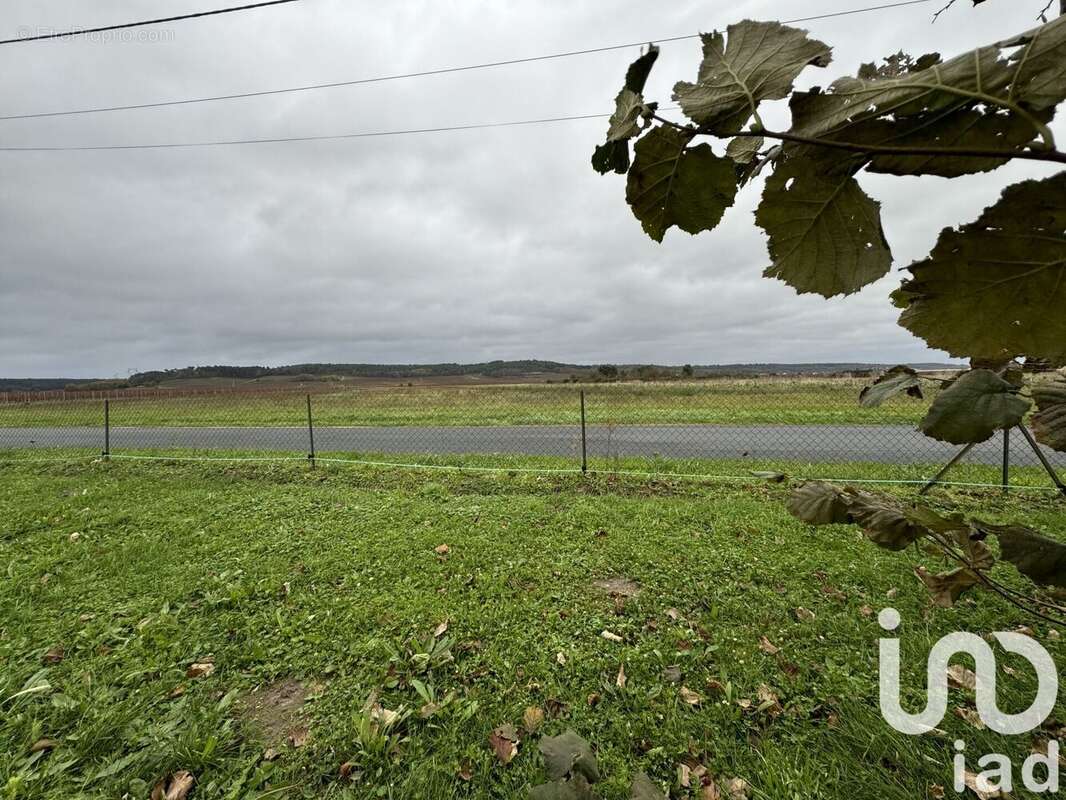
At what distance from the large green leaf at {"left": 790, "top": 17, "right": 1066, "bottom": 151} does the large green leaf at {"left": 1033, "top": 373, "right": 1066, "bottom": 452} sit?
369mm

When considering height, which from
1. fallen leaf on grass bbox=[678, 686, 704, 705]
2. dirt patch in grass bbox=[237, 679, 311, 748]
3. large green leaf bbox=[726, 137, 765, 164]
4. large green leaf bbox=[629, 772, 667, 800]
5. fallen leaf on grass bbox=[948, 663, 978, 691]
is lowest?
dirt patch in grass bbox=[237, 679, 311, 748]

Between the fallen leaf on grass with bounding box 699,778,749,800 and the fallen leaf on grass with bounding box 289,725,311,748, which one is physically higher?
the fallen leaf on grass with bounding box 289,725,311,748

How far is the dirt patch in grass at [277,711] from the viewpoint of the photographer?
82.4 inches

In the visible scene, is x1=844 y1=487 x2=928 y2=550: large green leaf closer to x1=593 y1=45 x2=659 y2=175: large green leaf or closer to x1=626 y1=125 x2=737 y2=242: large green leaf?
x1=626 y1=125 x2=737 y2=242: large green leaf

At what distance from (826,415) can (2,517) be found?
1716 cm

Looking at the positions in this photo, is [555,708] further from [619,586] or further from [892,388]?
[892,388]

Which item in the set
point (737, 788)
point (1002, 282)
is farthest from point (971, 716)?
point (1002, 282)

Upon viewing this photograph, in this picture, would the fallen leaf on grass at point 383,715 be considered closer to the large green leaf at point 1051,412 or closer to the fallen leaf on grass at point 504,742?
the fallen leaf on grass at point 504,742

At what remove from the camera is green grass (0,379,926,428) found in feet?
47.1

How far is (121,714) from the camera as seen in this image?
2.16 metres

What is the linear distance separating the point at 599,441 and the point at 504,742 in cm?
946

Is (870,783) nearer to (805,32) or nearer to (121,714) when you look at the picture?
(805,32)

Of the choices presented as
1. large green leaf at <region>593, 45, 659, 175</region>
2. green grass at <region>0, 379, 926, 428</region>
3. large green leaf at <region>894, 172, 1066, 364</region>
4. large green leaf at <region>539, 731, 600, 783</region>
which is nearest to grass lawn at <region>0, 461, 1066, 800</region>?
large green leaf at <region>539, 731, 600, 783</region>

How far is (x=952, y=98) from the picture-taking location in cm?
43
